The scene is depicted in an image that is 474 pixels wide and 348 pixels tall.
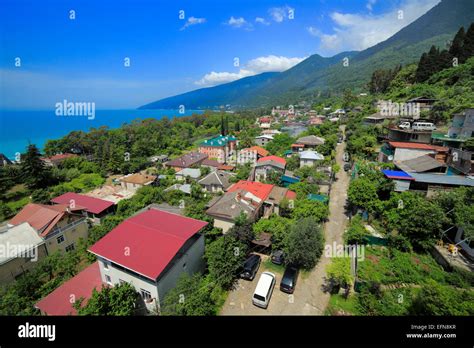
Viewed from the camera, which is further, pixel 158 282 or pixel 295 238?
pixel 295 238

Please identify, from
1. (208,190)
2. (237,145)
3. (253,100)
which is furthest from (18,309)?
(253,100)

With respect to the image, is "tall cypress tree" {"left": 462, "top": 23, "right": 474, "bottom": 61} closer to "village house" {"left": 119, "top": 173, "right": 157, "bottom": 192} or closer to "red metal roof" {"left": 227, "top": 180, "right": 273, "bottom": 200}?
"red metal roof" {"left": 227, "top": 180, "right": 273, "bottom": 200}

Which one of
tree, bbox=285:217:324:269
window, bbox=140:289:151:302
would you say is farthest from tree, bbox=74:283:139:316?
tree, bbox=285:217:324:269

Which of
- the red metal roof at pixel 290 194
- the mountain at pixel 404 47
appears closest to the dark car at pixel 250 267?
the red metal roof at pixel 290 194

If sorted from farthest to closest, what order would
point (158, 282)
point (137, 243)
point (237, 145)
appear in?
1. point (237, 145)
2. point (137, 243)
3. point (158, 282)

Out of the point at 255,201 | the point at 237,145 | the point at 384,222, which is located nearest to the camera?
the point at 384,222

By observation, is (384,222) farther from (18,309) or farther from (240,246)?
(18,309)

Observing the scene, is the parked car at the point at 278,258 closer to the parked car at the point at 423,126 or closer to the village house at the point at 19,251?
the village house at the point at 19,251

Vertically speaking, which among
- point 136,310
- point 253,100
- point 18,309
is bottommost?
point 136,310
